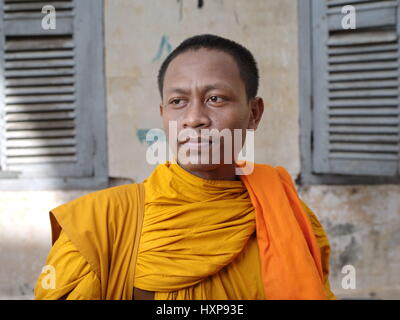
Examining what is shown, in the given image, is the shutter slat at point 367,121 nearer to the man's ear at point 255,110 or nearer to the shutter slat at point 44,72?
the man's ear at point 255,110

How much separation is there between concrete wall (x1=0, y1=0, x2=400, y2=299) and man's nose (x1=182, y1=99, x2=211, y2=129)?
1771 mm

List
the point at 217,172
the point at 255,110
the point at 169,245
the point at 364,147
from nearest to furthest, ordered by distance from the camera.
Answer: the point at 169,245
the point at 217,172
the point at 255,110
the point at 364,147

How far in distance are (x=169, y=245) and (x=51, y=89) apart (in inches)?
83.3

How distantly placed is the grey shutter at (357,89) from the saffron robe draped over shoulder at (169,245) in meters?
1.67

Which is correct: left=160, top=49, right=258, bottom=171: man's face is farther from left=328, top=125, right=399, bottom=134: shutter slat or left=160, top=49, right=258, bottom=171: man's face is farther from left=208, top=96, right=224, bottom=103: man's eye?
→ left=328, top=125, right=399, bottom=134: shutter slat

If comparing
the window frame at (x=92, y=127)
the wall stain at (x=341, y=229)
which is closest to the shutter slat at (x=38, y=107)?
the window frame at (x=92, y=127)

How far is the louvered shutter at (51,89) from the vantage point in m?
3.01

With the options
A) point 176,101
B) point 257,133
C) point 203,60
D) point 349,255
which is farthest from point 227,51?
point 349,255

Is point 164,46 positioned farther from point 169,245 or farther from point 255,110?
point 169,245

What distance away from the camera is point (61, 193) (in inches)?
120

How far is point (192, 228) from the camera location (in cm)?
131

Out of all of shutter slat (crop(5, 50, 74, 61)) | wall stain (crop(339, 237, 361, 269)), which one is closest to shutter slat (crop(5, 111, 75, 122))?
shutter slat (crop(5, 50, 74, 61))

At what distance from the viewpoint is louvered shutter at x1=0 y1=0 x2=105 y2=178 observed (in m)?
3.01
